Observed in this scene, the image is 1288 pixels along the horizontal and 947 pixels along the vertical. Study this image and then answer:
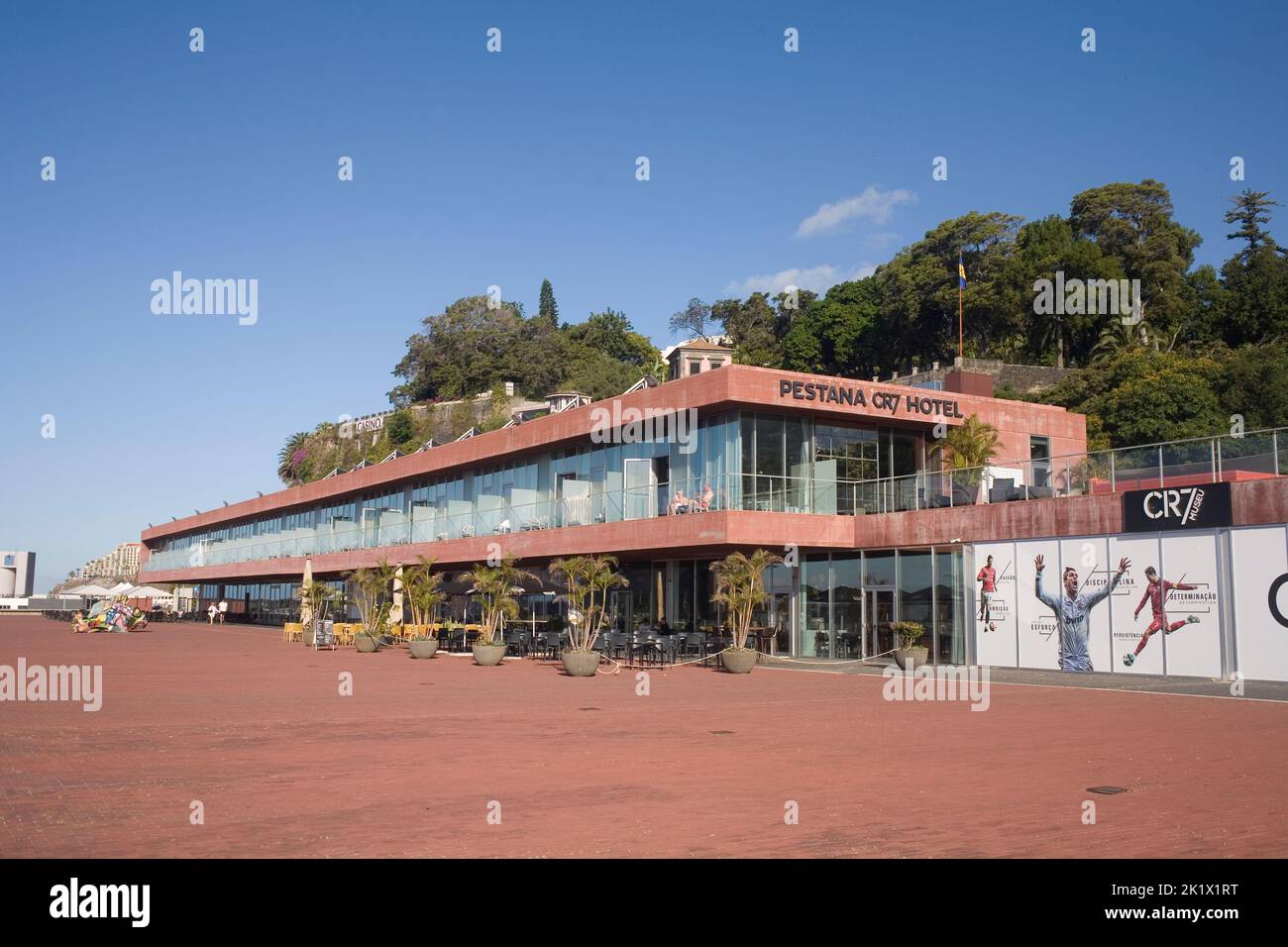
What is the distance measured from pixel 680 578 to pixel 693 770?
989 inches

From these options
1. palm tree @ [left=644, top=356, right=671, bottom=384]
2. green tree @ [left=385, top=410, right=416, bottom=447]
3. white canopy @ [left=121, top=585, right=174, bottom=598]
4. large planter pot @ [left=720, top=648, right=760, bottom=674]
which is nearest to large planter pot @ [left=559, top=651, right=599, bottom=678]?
large planter pot @ [left=720, top=648, right=760, bottom=674]

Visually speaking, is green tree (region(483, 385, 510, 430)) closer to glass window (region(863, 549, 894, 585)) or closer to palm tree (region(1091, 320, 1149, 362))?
palm tree (region(1091, 320, 1149, 362))

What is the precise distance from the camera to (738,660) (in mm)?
27000

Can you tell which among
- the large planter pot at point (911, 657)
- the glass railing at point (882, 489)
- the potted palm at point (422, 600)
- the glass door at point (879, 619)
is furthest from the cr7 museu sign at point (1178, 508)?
the potted palm at point (422, 600)

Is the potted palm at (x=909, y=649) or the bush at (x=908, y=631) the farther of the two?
the bush at (x=908, y=631)

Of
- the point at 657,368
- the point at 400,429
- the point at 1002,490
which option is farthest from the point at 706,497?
the point at 657,368

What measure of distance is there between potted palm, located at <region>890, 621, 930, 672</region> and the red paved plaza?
23.3ft

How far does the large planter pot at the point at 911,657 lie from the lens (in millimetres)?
27359

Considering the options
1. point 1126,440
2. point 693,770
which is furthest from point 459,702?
point 1126,440

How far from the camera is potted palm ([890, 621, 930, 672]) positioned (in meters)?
27.4

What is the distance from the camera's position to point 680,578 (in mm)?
36312

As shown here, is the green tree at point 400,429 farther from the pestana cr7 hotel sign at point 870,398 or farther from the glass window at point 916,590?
the glass window at point 916,590

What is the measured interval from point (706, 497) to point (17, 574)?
531 feet

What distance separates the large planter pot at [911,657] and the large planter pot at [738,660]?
3671mm
